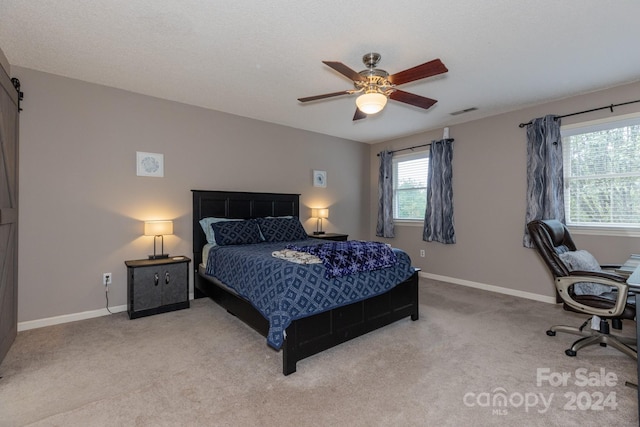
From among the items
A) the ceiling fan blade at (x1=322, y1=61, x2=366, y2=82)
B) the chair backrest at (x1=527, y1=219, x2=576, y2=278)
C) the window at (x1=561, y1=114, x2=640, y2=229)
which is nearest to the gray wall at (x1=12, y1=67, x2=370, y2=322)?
the ceiling fan blade at (x1=322, y1=61, x2=366, y2=82)

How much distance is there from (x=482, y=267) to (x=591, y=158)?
6.37 ft

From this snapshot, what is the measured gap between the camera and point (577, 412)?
70.9 inches

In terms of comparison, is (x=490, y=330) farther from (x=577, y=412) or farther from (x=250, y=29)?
(x=250, y=29)

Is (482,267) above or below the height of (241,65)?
below

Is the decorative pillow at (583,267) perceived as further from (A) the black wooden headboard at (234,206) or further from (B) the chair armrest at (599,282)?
(A) the black wooden headboard at (234,206)

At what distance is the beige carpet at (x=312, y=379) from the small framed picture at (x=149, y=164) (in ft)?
5.83

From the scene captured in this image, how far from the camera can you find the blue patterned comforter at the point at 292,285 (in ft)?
7.28

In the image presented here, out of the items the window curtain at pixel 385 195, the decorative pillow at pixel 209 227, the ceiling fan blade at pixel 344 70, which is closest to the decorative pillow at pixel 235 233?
the decorative pillow at pixel 209 227

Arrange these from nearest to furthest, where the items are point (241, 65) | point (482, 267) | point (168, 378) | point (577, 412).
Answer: point (577, 412), point (168, 378), point (241, 65), point (482, 267)

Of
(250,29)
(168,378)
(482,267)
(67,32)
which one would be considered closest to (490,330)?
(482,267)

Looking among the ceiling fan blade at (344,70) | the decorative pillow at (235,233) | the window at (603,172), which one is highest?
the ceiling fan blade at (344,70)

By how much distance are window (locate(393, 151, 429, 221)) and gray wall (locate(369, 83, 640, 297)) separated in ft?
1.65

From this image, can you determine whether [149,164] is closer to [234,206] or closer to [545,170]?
[234,206]

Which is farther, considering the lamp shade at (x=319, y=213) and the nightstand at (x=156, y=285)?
the lamp shade at (x=319, y=213)
